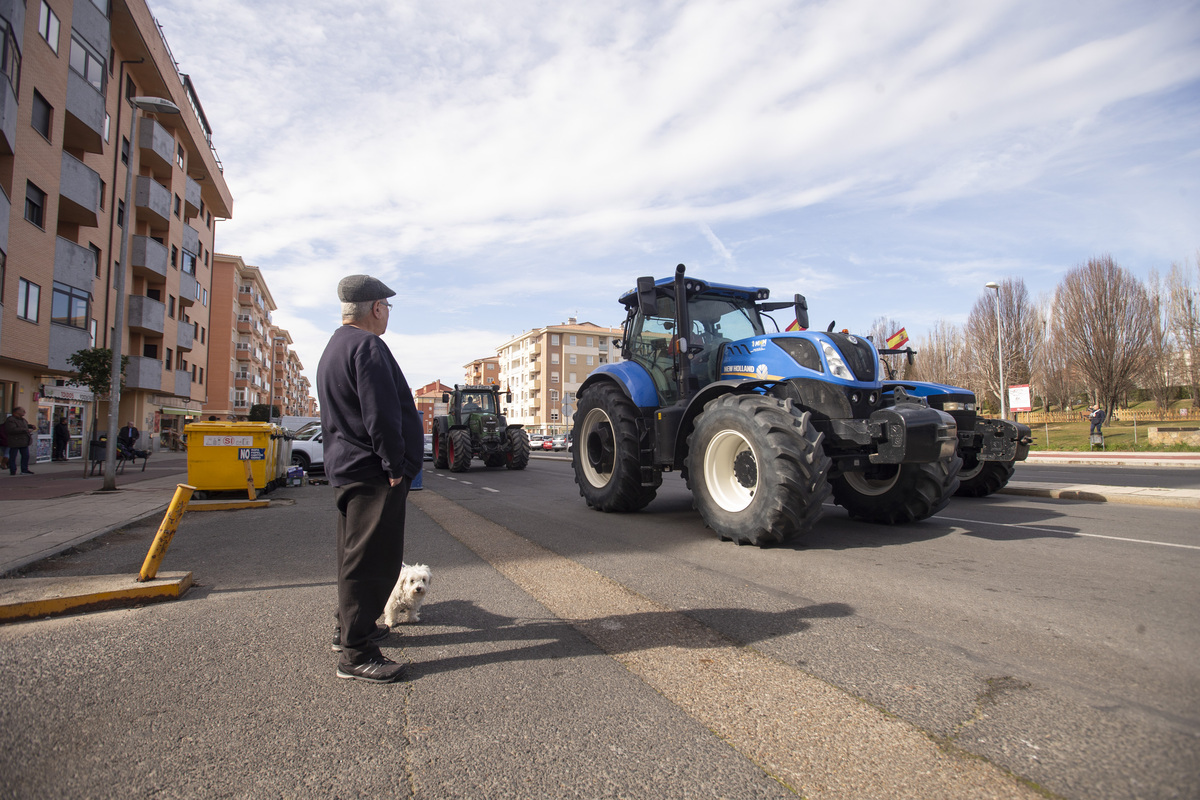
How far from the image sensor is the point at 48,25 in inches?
778

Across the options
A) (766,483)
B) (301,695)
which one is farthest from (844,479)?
(301,695)

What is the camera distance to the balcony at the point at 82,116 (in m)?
21.3

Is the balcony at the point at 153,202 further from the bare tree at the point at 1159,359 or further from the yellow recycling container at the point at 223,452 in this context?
the bare tree at the point at 1159,359

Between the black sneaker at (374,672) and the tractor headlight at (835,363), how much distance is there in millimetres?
4698

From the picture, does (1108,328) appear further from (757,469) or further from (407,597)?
(407,597)

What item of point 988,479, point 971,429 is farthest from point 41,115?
point 988,479

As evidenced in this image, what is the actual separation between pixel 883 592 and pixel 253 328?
239 ft

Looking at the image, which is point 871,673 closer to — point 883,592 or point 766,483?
point 883,592

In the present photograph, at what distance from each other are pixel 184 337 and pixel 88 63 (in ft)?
52.1

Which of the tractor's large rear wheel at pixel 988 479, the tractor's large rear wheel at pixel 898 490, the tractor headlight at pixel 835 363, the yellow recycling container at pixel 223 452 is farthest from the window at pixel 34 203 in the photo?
the tractor's large rear wheel at pixel 988 479

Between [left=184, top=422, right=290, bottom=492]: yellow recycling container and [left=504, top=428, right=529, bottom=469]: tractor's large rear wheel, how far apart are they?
9641 millimetres

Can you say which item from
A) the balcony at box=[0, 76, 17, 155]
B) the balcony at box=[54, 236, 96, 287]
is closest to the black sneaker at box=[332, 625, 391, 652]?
the balcony at box=[0, 76, 17, 155]

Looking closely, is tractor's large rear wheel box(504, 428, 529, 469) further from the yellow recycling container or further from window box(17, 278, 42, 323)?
window box(17, 278, 42, 323)

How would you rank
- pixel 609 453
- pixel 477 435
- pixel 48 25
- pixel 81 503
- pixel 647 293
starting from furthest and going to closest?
1. pixel 477 435
2. pixel 48 25
3. pixel 81 503
4. pixel 609 453
5. pixel 647 293
